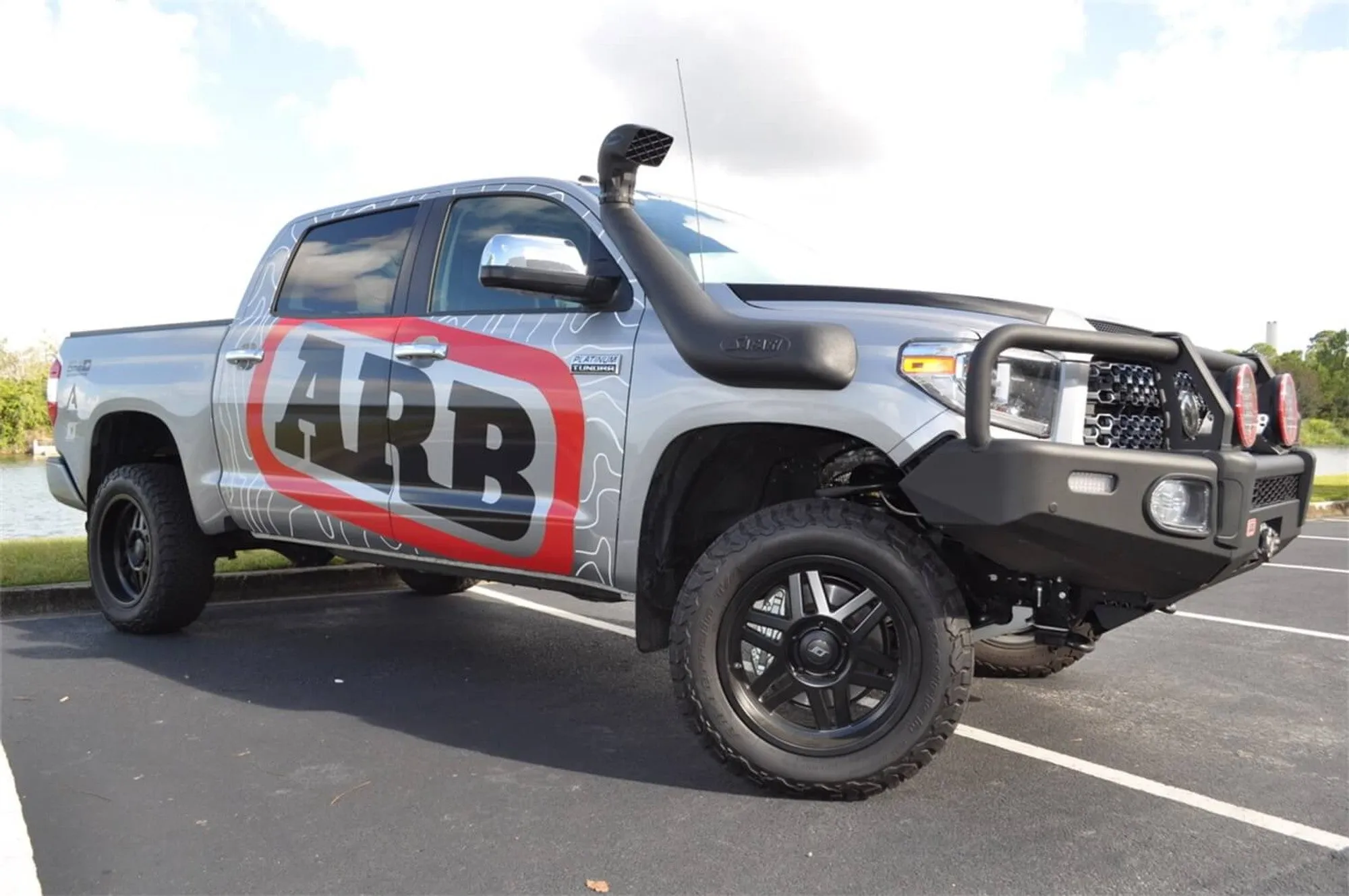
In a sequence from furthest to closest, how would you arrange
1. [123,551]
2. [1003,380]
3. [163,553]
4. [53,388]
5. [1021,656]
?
1. [53,388]
2. [123,551]
3. [163,553]
4. [1021,656]
5. [1003,380]

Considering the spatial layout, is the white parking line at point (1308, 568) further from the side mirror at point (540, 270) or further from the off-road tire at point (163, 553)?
the off-road tire at point (163, 553)

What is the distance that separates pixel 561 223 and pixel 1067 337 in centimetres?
199

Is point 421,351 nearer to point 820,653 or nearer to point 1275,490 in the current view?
point 820,653

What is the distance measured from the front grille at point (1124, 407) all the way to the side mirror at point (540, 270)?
162 cm

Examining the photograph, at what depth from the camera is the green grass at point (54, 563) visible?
6496mm

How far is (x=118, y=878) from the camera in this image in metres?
2.75

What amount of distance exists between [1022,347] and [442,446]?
7.19 ft

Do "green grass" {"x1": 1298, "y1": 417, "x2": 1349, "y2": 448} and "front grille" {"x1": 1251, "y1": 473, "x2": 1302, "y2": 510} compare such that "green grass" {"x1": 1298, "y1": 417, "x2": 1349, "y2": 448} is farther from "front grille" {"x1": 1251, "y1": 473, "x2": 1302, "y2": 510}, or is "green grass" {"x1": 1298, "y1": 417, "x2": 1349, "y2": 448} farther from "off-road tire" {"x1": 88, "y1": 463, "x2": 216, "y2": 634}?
A: "off-road tire" {"x1": 88, "y1": 463, "x2": 216, "y2": 634}

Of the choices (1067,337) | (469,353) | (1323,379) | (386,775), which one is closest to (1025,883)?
(1067,337)

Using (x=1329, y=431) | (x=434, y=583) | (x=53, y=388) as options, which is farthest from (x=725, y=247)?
(x=1329, y=431)

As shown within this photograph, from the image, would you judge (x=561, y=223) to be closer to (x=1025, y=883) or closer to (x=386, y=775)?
(x=386, y=775)

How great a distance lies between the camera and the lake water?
28.0 feet

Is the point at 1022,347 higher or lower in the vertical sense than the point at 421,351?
higher

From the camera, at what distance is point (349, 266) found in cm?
489
